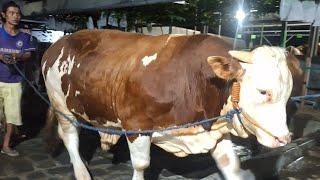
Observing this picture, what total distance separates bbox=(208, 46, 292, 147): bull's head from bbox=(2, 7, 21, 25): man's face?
131 inches

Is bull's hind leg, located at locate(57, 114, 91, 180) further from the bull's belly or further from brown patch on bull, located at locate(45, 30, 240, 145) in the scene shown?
the bull's belly

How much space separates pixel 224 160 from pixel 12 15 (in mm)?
3414

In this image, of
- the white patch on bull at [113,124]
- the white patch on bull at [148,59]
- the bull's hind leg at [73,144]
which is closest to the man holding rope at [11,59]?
the bull's hind leg at [73,144]

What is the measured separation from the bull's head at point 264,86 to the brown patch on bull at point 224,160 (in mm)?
735

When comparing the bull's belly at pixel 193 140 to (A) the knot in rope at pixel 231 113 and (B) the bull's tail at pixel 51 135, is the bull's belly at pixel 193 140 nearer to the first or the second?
(A) the knot in rope at pixel 231 113

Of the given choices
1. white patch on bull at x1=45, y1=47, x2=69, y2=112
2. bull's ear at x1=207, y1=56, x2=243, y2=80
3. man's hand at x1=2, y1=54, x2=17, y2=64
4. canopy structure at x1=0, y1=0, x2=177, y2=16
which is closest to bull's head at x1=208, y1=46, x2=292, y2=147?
bull's ear at x1=207, y1=56, x2=243, y2=80

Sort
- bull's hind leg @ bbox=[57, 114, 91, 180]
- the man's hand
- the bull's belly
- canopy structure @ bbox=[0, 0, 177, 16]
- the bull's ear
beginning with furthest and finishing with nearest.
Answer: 1. canopy structure @ bbox=[0, 0, 177, 16]
2. the man's hand
3. bull's hind leg @ bbox=[57, 114, 91, 180]
4. the bull's belly
5. the bull's ear

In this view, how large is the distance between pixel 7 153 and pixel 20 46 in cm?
153

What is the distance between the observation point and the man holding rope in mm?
4969

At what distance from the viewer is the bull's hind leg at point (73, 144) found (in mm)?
4355

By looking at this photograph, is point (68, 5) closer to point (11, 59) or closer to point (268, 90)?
point (11, 59)

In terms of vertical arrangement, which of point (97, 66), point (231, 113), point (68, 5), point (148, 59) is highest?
point (68, 5)

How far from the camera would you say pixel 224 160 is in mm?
3506

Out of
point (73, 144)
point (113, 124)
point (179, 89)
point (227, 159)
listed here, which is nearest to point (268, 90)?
point (179, 89)
